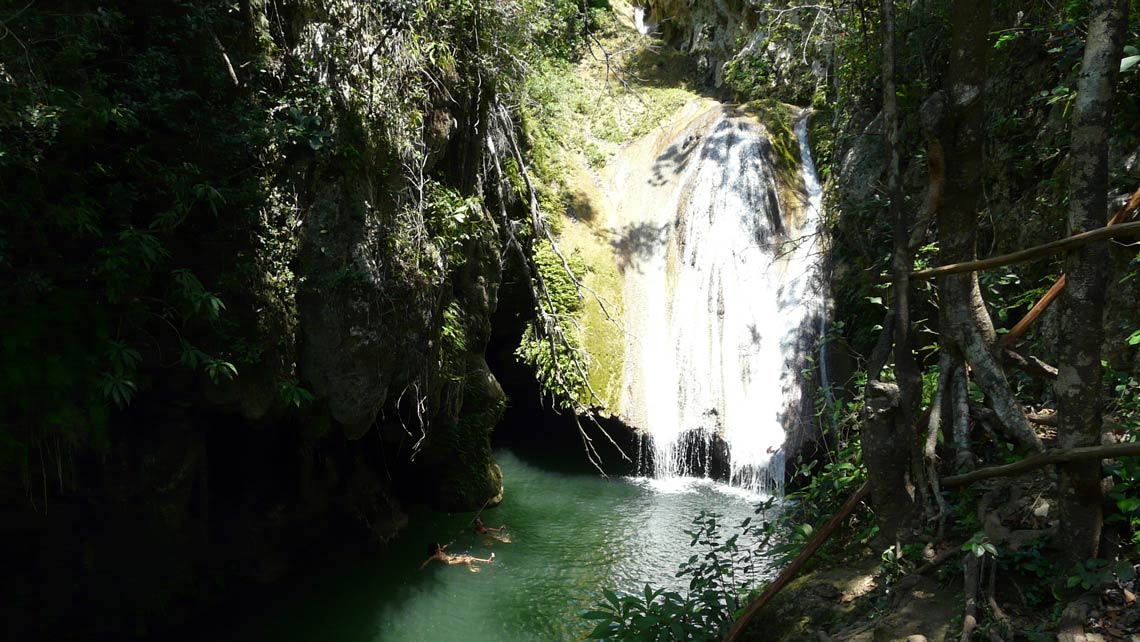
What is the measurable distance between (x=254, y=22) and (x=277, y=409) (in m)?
3.25

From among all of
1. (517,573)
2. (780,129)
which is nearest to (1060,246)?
(517,573)

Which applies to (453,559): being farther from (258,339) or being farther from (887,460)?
(887,460)

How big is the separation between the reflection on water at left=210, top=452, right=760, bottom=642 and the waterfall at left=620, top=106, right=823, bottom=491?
83 centimetres

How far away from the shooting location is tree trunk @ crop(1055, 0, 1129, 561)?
8.71 feet

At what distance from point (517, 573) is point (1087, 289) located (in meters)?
5.95

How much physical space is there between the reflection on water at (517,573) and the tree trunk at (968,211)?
4197 mm

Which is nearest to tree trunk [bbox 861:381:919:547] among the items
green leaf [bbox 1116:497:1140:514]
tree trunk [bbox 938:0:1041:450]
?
tree trunk [bbox 938:0:1041:450]

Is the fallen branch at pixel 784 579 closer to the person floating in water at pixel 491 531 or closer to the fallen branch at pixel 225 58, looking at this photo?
the person floating in water at pixel 491 531

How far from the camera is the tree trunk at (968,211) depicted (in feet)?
10.4

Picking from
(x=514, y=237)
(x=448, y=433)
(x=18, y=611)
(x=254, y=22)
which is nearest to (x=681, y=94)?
(x=514, y=237)

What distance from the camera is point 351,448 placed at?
8141 millimetres

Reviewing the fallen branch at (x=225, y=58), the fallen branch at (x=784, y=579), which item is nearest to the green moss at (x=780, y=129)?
the fallen branch at (x=225, y=58)

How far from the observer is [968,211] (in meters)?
3.40

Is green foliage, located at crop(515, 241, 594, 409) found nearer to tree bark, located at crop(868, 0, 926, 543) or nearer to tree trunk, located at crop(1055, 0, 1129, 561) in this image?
tree bark, located at crop(868, 0, 926, 543)
